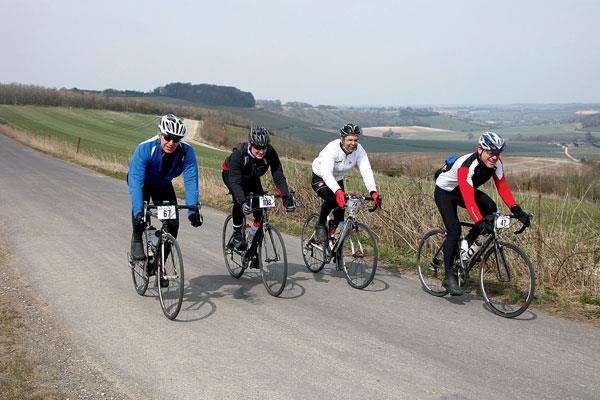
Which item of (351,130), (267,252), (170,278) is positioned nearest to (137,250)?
(170,278)

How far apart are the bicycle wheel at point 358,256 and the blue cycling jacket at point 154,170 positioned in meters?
2.32

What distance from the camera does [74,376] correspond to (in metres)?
4.64

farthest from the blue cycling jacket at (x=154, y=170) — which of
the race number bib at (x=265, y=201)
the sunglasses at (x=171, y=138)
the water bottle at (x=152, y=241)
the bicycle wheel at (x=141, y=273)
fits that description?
the race number bib at (x=265, y=201)

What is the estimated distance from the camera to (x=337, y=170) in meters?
7.98

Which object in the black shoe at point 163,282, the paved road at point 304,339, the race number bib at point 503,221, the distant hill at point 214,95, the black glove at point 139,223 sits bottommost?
the paved road at point 304,339

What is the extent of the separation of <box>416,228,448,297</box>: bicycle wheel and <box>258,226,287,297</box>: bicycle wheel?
6.33 feet

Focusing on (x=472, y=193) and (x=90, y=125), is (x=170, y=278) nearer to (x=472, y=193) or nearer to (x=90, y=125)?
(x=472, y=193)

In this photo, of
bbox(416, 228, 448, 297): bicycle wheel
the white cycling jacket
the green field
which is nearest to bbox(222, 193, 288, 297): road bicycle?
the white cycling jacket

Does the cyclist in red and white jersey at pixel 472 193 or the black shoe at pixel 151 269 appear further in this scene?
the black shoe at pixel 151 269

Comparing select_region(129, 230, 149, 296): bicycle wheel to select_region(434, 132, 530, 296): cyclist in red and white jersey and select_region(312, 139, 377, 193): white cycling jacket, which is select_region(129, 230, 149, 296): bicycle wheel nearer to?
select_region(312, 139, 377, 193): white cycling jacket

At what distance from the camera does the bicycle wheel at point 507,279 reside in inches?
246

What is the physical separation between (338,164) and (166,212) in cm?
265

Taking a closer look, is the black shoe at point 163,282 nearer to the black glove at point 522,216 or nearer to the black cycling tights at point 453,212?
the black cycling tights at point 453,212

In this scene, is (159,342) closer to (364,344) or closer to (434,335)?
(364,344)
